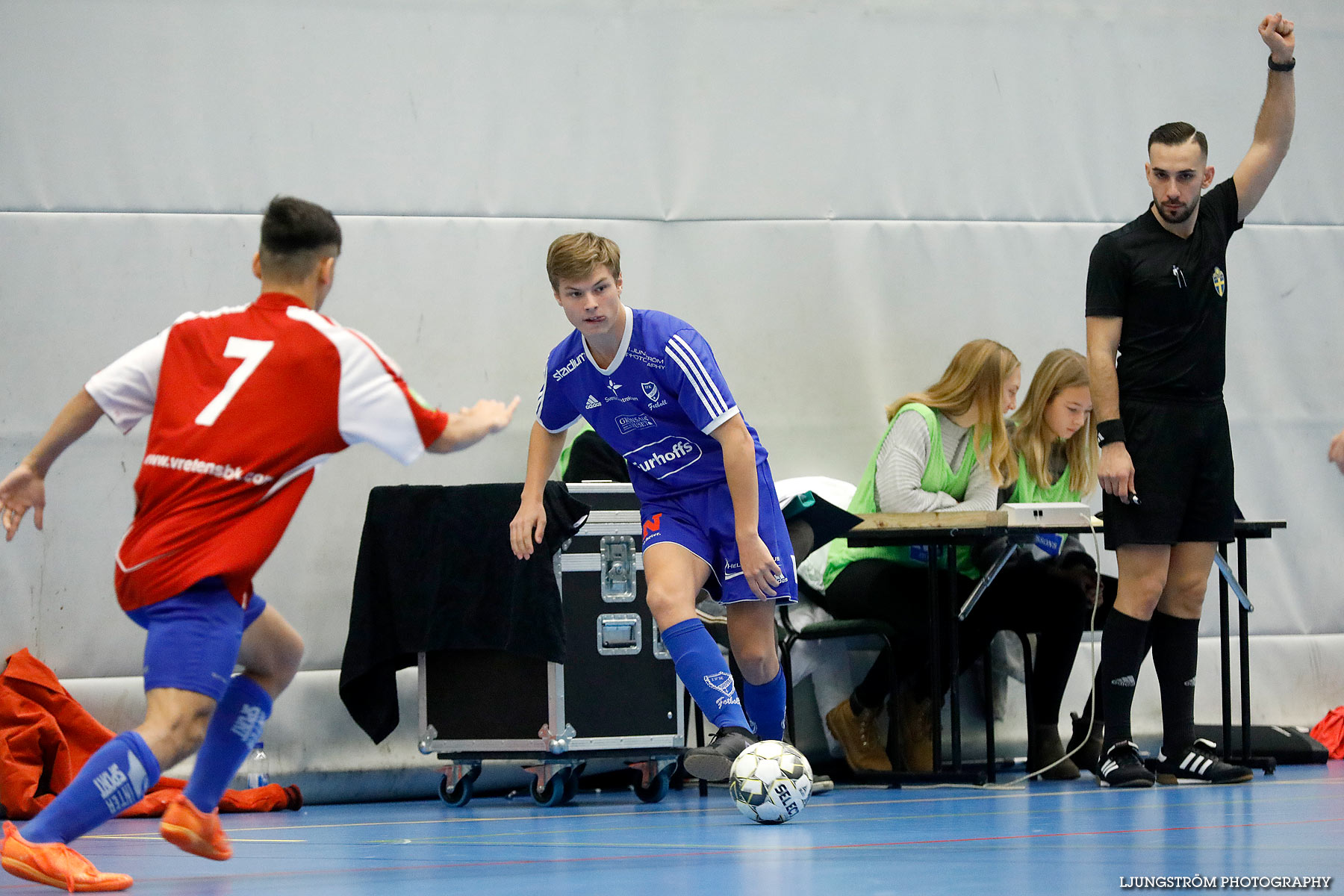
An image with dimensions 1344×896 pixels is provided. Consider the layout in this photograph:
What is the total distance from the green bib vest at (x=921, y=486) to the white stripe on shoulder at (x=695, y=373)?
1514mm

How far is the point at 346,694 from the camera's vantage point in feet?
15.9

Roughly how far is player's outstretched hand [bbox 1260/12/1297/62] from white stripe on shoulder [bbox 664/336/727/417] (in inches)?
80.3

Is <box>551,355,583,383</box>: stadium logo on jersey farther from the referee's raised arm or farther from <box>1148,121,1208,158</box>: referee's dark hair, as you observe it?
the referee's raised arm

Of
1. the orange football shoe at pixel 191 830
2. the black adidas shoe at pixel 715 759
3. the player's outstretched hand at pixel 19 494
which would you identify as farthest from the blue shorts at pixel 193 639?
the black adidas shoe at pixel 715 759

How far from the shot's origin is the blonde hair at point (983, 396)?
526cm

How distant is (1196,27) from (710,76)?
2300 mm

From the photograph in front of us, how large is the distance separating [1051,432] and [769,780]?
2397 millimetres

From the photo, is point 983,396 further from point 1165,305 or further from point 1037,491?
point 1165,305

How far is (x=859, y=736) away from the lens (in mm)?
5324

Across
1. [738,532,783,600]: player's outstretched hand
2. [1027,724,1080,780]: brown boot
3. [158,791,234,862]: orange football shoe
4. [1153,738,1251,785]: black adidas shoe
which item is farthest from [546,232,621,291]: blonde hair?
[1027,724,1080,780]: brown boot

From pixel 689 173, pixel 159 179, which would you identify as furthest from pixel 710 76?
pixel 159 179

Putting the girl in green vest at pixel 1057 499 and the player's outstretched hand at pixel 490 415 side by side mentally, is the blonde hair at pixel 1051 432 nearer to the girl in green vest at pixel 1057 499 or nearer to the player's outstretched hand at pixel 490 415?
the girl in green vest at pixel 1057 499

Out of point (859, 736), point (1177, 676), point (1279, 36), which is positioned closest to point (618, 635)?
point (859, 736)

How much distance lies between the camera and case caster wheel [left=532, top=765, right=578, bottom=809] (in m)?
4.82
